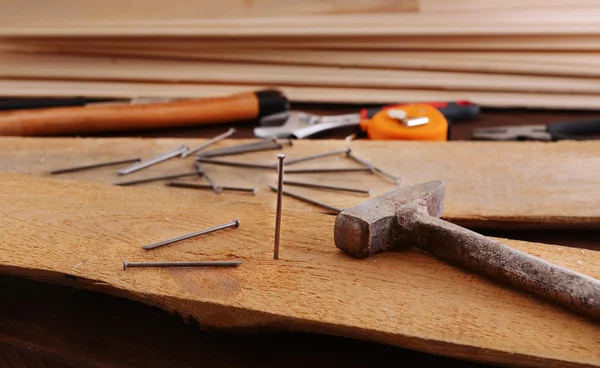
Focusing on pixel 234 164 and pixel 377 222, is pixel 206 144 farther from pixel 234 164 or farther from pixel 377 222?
pixel 377 222

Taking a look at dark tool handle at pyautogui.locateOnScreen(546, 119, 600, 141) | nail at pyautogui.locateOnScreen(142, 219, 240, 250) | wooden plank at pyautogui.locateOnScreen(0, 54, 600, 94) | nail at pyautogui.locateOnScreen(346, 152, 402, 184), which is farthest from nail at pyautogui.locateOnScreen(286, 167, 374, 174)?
wooden plank at pyautogui.locateOnScreen(0, 54, 600, 94)

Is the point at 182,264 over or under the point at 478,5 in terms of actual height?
under

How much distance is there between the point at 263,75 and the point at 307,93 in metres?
0.26

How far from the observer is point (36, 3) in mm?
3045

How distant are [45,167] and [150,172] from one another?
0.37 metres

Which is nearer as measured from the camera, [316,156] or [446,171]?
[446,171]

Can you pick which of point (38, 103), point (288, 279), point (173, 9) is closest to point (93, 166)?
point (38, 103)

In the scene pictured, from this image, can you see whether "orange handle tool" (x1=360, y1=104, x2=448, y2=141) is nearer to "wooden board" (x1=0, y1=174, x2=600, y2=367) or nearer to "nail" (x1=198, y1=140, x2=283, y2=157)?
"nail" (x1=198, y1=140, x2=283, y2=157)

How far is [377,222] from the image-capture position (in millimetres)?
1329

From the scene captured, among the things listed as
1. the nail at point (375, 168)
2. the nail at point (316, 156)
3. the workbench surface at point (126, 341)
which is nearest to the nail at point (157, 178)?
the nail at point (316, 156)

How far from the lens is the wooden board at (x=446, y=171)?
1713 mm

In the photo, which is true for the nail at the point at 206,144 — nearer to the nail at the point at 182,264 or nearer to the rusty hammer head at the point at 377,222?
the nail at the point at 182,264

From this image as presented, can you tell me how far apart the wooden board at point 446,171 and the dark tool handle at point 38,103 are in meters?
0.51

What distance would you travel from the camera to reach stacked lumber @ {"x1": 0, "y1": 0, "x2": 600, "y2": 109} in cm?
274
